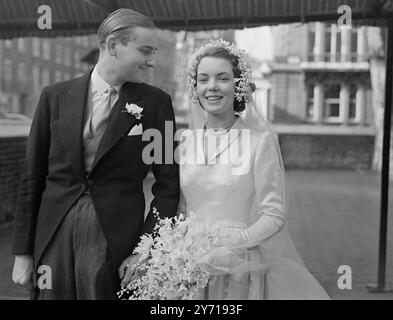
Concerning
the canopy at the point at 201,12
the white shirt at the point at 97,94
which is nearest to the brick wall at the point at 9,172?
the canopy at the point at 201,12

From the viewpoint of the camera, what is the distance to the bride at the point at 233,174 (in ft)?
8.91

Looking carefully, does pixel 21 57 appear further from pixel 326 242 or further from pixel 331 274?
pixel 331 274

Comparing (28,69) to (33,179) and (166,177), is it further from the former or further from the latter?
(166,177)

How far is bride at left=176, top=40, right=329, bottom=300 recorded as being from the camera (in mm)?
2715

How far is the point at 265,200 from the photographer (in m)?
2.71

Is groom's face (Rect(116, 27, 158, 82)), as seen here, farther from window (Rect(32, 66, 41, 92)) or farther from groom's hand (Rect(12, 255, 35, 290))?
window (Rect(32, 66, 41, 92))

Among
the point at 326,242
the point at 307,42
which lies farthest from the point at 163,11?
the point at 307,42

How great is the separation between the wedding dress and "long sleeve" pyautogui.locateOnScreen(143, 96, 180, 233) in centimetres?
5

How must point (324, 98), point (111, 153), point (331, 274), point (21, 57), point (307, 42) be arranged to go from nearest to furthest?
point (111, 153), point (331, 274), point (324, 98), point (307, 42), point (21, 57)

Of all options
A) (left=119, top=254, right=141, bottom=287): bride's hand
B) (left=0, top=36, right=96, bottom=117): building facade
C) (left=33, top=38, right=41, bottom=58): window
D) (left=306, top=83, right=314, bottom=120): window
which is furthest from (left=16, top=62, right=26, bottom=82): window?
(left=119, top=254, right=141, bottom=287): bride's hand

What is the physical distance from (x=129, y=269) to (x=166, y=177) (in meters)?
0.43

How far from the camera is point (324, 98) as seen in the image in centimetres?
1877

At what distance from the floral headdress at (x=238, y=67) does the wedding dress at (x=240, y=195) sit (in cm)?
13

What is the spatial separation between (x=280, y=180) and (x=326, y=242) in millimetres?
Result: 5189
